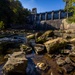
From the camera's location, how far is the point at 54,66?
11.2 metres

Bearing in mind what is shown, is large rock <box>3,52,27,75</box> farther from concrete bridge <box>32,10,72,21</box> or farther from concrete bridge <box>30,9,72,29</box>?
concrete bridge <box>32,10,72,21</box>

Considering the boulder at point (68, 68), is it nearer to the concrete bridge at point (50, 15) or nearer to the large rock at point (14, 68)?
the large rock at point (14, 68)

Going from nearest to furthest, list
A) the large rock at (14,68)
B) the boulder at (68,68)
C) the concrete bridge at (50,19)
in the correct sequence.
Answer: the large rock at (14,68), the boulder at (68,68), the concrete bridge at (50,19)

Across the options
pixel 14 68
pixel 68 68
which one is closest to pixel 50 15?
pixel 68 68

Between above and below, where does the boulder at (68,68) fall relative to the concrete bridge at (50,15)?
below

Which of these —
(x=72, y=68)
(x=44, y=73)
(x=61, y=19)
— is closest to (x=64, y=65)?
(x=72, y=68)

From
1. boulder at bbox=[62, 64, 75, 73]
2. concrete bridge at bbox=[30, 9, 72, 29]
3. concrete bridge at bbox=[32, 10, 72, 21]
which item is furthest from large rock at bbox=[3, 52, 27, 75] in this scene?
concrete bridge at bbox=[32, 10, 72, 21]

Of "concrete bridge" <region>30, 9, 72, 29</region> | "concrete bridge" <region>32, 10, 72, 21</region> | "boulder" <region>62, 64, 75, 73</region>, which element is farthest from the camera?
"concrete bridge" <region>30, 9, 72, 29</region>

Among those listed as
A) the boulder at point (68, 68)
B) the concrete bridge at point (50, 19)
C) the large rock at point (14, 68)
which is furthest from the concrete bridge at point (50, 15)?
the large rock at point (14, 68)

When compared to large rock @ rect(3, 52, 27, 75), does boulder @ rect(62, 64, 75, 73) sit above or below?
below

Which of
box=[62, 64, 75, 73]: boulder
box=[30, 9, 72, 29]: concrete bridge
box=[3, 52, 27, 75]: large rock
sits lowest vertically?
box=[62, 64, 75, 73]: boulder

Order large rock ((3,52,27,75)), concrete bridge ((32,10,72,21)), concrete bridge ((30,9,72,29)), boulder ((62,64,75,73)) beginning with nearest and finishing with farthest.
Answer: large rock ((3,52,27,75)) < boulder ((62,64,75,73)) < concrete bridge ((32,10,72,21)) < concrete bridge ((30,9,72,29))

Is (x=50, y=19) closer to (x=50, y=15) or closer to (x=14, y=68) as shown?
(x=50, y=15)

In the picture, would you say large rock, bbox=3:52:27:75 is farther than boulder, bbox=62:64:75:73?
No
